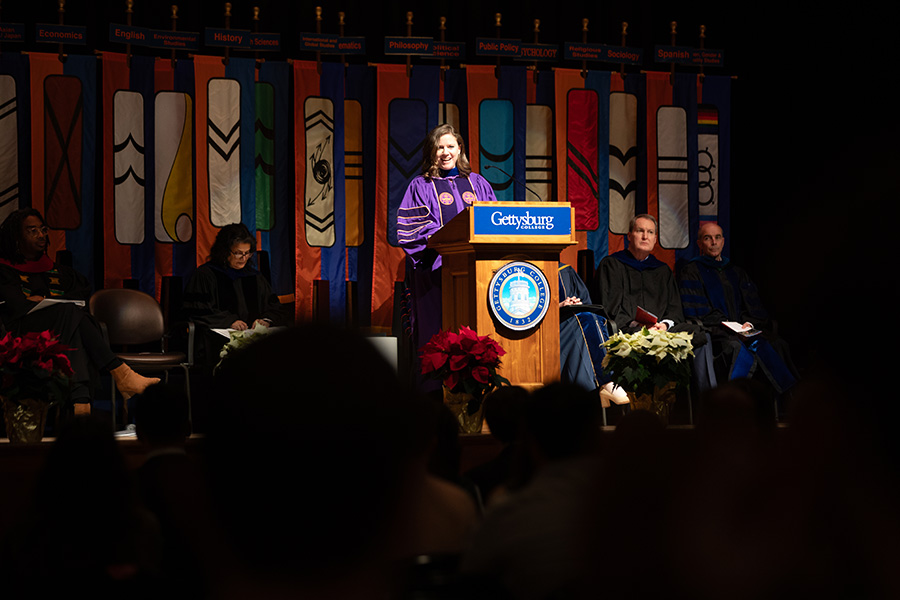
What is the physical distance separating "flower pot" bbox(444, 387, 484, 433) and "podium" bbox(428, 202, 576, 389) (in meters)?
0.31

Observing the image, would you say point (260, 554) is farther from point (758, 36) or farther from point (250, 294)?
point (758, 36)

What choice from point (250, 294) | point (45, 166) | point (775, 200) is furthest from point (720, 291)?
point (45, 166)

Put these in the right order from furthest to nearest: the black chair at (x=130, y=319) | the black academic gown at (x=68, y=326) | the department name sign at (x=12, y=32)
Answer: the department name sign at (x=12, y=32)
the black chair at (x=130, y=319)
the black academic gown at (x=68, y=326)

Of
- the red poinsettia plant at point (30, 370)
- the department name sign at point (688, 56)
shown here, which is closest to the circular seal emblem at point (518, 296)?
the red poinsettia plant at point (30, 370)

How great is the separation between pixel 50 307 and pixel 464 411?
233 cm

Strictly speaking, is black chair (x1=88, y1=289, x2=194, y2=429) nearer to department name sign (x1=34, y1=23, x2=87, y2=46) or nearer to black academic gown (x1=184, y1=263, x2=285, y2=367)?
black academic gown (x1=184, y1=263, x2=285, y2=367)

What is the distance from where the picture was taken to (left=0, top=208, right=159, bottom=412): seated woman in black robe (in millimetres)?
4672

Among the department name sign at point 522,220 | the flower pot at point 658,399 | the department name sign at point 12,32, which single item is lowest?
the flower pot at point 658,399


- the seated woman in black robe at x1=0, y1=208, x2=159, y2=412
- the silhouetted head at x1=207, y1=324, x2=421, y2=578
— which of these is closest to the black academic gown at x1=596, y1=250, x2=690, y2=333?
the seated woman in black robe at x1=0, y1=208, x2=159, y2=412

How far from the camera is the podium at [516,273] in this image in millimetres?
4359

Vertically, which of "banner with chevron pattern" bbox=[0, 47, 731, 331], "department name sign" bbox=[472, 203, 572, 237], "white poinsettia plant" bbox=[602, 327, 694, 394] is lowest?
"white poinsettia plant" bbox=[602, 327, 694, 394]

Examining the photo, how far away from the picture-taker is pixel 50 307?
4750 mm

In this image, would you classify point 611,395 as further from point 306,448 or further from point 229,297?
point 306,448

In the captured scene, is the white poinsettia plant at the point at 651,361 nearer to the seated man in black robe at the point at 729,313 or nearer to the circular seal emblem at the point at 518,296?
the circular seal emblem at the point at 518,296
